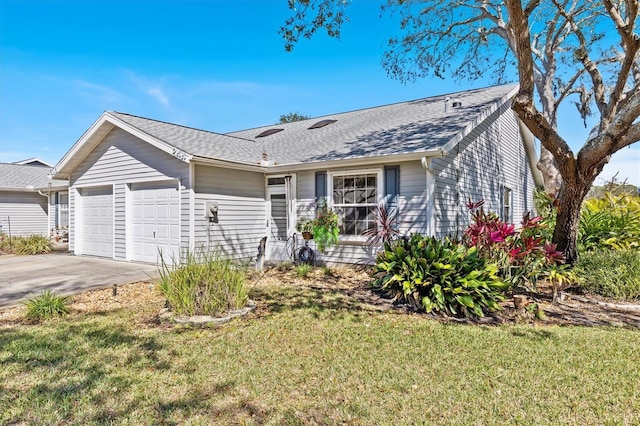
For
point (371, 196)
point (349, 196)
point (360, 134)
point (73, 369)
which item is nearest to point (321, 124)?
point (360, 134)

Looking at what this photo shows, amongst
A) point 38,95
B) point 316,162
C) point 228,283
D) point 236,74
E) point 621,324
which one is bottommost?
point 621,324

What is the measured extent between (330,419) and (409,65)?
14.6 meters

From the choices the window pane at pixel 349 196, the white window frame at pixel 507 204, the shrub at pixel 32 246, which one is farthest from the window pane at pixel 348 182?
the shrub at pixel 32 246

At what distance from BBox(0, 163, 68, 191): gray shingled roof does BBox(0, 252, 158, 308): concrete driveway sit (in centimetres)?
673

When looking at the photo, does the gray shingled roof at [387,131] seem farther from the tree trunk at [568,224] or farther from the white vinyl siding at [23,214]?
the white vinyl siding at [23,214]

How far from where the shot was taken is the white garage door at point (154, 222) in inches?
364

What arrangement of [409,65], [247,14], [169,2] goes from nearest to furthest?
[169,2]
[247,14]
[409,65]

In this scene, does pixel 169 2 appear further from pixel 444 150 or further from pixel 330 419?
pixel 330 419

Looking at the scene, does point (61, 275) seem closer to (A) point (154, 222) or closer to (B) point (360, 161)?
(A) point (154, 222)

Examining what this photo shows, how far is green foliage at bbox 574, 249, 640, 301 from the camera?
608cm

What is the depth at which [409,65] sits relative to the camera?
14.6 meters

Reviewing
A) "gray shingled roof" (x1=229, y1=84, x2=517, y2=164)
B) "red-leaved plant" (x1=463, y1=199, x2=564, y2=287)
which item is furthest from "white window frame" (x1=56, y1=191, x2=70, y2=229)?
"red-leaved plant" (x1=463, y1=199, x2=564, y2=287)

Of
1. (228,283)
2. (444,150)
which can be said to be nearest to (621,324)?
(444,150)

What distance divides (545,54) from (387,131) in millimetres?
9208
